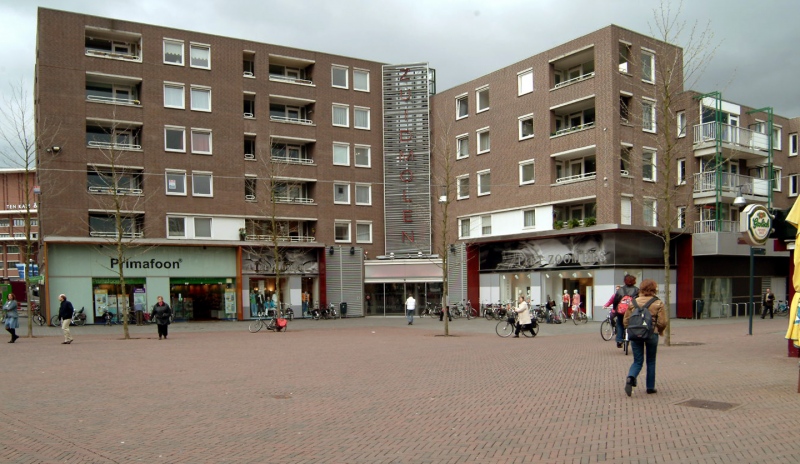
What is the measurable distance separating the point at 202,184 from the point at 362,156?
10.8 metres

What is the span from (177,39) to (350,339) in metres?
23.9

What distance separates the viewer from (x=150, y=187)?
3784cm

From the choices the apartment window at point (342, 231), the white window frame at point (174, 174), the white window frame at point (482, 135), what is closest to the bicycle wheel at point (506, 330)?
the white window frame at point (482, 135)

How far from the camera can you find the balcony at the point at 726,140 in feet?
122

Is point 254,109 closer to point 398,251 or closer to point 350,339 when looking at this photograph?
point 398,251

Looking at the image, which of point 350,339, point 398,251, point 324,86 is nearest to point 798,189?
point 398,251

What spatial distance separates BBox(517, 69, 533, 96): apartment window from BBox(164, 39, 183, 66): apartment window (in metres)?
19.6

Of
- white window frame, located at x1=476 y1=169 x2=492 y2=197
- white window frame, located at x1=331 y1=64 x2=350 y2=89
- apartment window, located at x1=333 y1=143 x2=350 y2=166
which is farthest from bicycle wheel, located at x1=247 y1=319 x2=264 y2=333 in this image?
white window frame, located at x1=331 y1=64 x2=350 y2=89

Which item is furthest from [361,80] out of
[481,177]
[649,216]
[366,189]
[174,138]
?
[649,216]

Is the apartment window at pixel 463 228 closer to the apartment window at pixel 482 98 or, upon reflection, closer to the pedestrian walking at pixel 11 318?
the apartment window at pixel 482 98

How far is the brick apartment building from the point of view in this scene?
35125 mm

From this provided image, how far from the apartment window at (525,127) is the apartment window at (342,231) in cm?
1270

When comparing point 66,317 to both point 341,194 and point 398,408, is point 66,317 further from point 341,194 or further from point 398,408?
point 341,194

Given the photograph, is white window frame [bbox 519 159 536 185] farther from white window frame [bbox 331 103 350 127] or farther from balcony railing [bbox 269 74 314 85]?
balcony railing [bbox 269 74 314 85]
